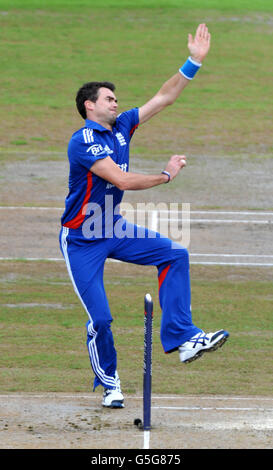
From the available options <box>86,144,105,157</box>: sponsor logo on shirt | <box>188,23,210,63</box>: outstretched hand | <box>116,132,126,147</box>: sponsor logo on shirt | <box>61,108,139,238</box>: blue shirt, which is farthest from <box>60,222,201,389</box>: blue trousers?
<box>188,23,210,63</box>: outstretched hand

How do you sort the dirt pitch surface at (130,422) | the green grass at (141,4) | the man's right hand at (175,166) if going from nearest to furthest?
the dirt pitch surface at (130,422), the man's right hand at (175,166), the green grass at (141,4)

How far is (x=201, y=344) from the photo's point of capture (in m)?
7.86

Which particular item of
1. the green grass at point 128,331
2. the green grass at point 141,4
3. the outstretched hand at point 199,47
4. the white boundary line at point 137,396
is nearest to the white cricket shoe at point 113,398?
the white boundary line at point 137,396

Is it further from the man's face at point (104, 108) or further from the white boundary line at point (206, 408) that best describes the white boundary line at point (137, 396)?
the man's face at point (104, 108)

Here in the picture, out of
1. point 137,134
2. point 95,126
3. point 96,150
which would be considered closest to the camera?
point 96,150

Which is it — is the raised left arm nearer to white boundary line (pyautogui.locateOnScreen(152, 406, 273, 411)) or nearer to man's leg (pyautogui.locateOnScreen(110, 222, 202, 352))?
man's leg (pyautogui.locateOnScreen(110, 222, 202, 352))

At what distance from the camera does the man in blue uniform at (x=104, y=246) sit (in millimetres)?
7914

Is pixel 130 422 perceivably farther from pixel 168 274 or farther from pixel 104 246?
pixel 104 246

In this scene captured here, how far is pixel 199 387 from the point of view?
904cm

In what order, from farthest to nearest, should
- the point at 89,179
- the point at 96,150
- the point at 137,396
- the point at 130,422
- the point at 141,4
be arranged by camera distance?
the point at 141,4
the point at 137,396
the point at 89,179
the point at 96,150
the point at 130,422

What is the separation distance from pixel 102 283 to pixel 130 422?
3.91 ft

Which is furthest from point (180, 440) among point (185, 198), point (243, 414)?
point (185, 198)

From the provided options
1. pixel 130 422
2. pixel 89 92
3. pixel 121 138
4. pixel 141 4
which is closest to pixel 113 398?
pixel 130 422

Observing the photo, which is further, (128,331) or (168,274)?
(128,331)
